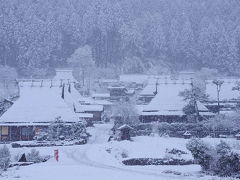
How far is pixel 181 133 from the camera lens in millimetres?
38562

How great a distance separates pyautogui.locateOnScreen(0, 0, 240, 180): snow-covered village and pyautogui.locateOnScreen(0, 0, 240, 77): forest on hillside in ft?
0.74

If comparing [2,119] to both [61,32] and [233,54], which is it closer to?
[61,32]

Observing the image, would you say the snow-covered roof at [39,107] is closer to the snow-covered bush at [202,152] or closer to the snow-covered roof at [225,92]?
the snow-covered bush at [202,152]

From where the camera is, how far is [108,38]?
87.1 meters

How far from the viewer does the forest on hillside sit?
7681 centimetres

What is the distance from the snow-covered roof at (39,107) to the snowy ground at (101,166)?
13.3 feet

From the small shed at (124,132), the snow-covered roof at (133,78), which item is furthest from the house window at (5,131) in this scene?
the snow-covered roof at (133,78)

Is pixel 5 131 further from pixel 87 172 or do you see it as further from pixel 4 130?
pixel 87 172

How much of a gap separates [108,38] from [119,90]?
24767 millimetres

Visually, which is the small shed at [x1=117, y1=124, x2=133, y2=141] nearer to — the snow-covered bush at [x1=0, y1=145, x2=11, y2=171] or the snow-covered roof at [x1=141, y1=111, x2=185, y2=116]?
the snow-covered roof at [x1=141, y1=111, x2=185, y2=116]

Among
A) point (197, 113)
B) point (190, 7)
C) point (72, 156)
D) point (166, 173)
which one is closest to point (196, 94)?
point (197, 113)

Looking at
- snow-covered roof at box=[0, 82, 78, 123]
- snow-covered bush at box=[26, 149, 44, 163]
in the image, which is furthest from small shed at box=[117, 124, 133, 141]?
snow-covered bush at box=[26, 149, 44, 163]

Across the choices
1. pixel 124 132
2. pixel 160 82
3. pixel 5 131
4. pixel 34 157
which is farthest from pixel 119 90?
pixel 34 157

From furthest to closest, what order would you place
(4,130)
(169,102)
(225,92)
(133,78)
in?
1. (133,78)
2. (225,92)
3. (169,102)
4. (4,130)
